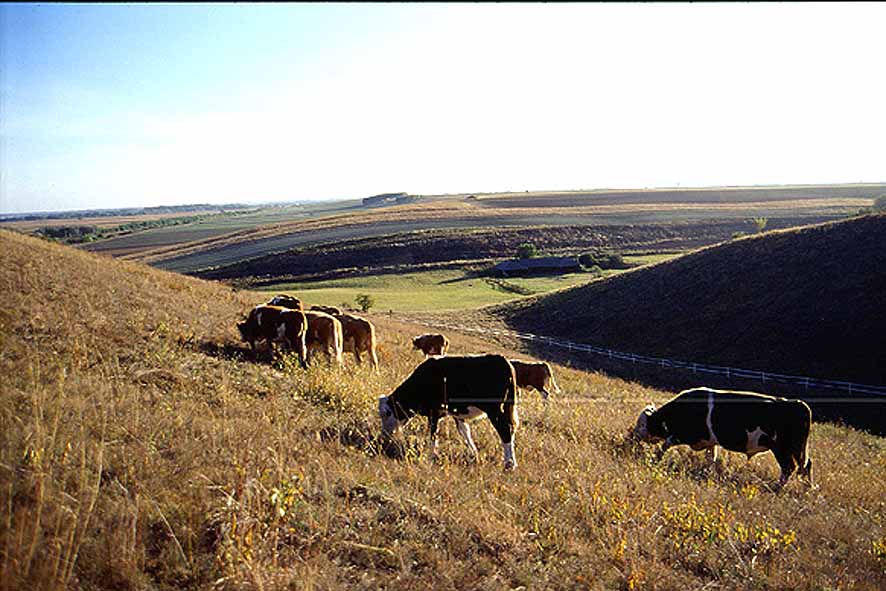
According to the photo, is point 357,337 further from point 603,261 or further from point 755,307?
point 603,261

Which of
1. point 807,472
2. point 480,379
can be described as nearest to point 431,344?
point 480,379

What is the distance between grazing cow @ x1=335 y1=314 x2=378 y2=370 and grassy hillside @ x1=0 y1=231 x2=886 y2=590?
5.84 meters

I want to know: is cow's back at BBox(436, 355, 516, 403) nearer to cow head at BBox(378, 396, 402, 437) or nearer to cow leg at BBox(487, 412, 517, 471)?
cow leg at BBox(487, 412, 517, 471)

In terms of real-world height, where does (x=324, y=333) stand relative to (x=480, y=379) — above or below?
below

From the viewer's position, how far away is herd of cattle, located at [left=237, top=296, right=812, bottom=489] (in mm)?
8125

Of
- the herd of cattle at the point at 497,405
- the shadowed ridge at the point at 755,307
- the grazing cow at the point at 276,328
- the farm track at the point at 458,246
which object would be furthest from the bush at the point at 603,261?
the grazing cow at the point at 276,328

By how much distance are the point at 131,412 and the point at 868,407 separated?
2713cm

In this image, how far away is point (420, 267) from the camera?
77.6 meters

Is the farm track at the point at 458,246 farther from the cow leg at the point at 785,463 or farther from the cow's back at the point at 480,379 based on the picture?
the cow's back at the point at 480,379

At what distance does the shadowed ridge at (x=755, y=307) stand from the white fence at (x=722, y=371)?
1.41m

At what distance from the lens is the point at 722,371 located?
29062 millimetres

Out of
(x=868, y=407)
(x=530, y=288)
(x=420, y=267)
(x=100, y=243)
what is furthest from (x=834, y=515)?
(x=100, y=243)

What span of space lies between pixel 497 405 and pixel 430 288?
5699cm

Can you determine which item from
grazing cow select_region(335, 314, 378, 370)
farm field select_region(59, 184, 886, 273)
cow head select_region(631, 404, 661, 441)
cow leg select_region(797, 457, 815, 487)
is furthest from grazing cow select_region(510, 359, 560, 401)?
farm field select_region(59, 184, 886, 273)
